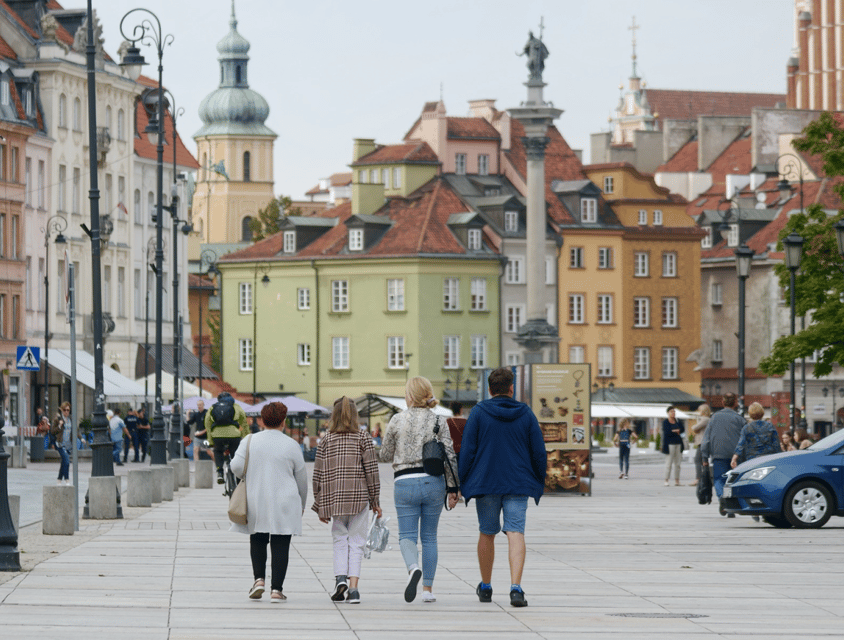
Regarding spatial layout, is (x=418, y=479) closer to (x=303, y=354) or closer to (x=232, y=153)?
(x=303, y=354)

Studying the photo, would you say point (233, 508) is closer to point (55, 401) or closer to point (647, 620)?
point (647, 620)

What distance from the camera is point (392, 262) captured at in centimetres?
9325

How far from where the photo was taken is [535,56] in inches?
2308

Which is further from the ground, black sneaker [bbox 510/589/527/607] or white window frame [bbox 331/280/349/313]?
white window frame [bbox 331/280/349/313]

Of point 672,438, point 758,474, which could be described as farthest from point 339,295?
point 758,474

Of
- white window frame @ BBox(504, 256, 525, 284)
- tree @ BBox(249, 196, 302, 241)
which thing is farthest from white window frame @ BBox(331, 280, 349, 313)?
tree @ BBox(249, 196, 302, 241)

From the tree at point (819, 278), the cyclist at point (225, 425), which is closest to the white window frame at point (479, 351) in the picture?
the tree at point (819, 278)

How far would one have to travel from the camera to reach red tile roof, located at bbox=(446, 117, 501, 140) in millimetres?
99438

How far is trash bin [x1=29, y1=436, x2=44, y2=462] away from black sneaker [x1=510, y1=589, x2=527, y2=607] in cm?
4111

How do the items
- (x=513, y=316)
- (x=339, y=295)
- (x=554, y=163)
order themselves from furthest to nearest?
(x=554, y=163), (x=513, y=316), (x=339, y=295)

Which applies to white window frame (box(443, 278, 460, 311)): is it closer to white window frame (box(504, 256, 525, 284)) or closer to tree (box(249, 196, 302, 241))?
white window frame (box(504, 256, 525, 284))

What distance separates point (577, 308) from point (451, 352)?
748 cm

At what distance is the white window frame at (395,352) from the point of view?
93.2 meters

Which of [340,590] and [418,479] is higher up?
[418,479]
